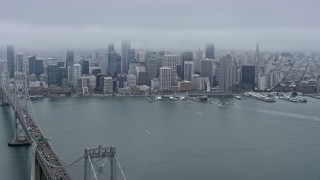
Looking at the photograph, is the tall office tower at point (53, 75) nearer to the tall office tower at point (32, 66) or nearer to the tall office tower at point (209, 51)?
the tall office tower at point (32, 66)

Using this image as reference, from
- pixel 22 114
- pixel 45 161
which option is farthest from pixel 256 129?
pixel 45 161

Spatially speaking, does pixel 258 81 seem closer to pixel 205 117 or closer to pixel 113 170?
pixel 205 117

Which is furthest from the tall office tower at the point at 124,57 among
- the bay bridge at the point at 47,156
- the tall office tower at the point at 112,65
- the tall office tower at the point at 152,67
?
the bay bridge at the point at 47,156

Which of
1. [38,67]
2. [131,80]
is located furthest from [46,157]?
[38,67]

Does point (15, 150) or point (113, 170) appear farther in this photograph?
point (15, 150)

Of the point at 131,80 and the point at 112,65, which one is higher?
the point at 112,65

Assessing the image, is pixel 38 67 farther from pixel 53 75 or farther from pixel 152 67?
pixel 152 67
